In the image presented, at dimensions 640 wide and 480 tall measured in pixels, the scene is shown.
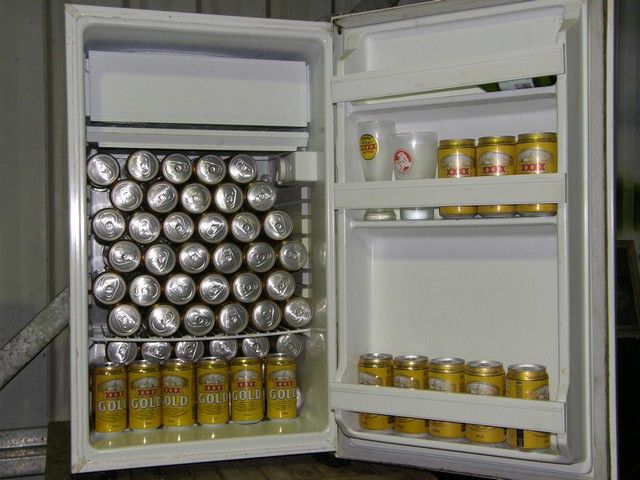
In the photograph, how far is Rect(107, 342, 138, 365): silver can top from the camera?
6.47 ft

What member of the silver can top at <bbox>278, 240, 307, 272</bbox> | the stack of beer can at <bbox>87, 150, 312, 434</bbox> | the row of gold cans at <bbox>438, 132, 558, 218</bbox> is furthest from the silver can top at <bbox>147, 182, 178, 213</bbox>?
the row of gold cans at <bbox>438, 132, 558, 218</bbox>

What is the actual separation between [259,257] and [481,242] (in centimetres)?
58

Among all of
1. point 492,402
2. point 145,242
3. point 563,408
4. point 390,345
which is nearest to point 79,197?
point 145,242

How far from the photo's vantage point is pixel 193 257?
1929 millimetres

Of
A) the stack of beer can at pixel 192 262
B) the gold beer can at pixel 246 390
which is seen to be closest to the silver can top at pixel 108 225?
the stack of beer can at pixel 192 262

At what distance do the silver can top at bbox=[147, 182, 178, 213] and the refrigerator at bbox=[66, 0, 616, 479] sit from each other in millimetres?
112

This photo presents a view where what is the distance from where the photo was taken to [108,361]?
1942mm

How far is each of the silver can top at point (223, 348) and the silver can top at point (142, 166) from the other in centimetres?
47

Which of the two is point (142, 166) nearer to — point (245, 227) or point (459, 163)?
point (245, 227)

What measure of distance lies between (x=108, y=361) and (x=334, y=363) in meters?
0.60

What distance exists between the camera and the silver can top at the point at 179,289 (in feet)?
6.29

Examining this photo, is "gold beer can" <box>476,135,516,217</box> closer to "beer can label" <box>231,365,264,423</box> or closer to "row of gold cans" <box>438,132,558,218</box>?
"row of gold cans" <box>438,132,558,218</box>

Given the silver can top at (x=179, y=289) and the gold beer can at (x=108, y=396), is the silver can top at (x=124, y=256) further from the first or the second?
the gold beer can at (x=108, y=396)

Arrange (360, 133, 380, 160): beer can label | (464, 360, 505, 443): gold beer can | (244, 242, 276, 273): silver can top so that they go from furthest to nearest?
1. (244, 242, 276, 273): silver can top
2. (360, 133, 380, 160): beer can label
3. (464, 360, 505, 443): gold beer can
